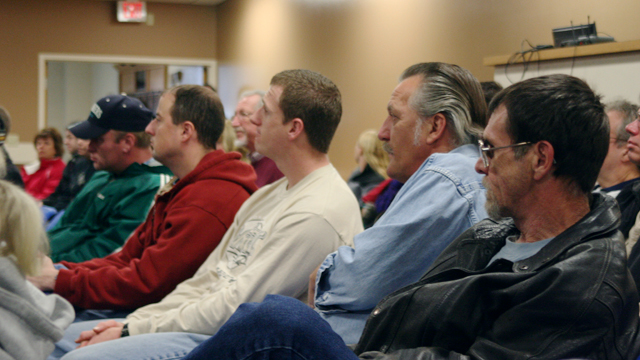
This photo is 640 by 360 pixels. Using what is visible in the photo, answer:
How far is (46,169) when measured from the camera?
6016mm

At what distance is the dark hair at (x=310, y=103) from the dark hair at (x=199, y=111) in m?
0.53

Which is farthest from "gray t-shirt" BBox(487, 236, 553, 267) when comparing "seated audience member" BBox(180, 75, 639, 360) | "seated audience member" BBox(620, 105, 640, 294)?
"seated audience member" BBox(620, 105, 640, 294)

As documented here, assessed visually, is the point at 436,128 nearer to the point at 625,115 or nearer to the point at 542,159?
the point at 542,159

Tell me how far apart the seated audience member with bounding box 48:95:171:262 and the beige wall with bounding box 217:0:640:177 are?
7.72 feet

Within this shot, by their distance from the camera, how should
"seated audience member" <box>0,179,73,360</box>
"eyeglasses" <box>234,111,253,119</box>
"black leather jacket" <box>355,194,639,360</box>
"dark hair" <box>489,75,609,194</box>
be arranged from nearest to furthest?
"black leather jacket" <box>355,194,639,360</box>, "dark hair" <box>489,75,609,194</box>, "seated audience member" <box>0,179,73,360</box>, "eyeglasses" <box>234,111,253,119</box>

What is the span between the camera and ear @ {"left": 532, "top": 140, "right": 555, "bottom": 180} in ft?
3.72

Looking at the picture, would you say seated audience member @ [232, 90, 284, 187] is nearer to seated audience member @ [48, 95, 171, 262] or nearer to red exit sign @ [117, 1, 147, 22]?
seated audience member @ [48, 95, 171, 262]

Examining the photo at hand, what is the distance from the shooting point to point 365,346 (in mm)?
1235

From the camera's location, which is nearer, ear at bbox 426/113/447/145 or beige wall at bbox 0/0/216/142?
ear at bbox 426/113/447/145

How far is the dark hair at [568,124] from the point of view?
1.12 meters

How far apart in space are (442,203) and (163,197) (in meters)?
1.28

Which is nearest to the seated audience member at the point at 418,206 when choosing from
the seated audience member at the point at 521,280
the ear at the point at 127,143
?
the seated audience member at the point at 521,280

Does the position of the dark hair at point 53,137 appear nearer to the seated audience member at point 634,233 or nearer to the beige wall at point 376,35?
the beige wall at point 376,35

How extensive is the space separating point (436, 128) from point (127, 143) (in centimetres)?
172
